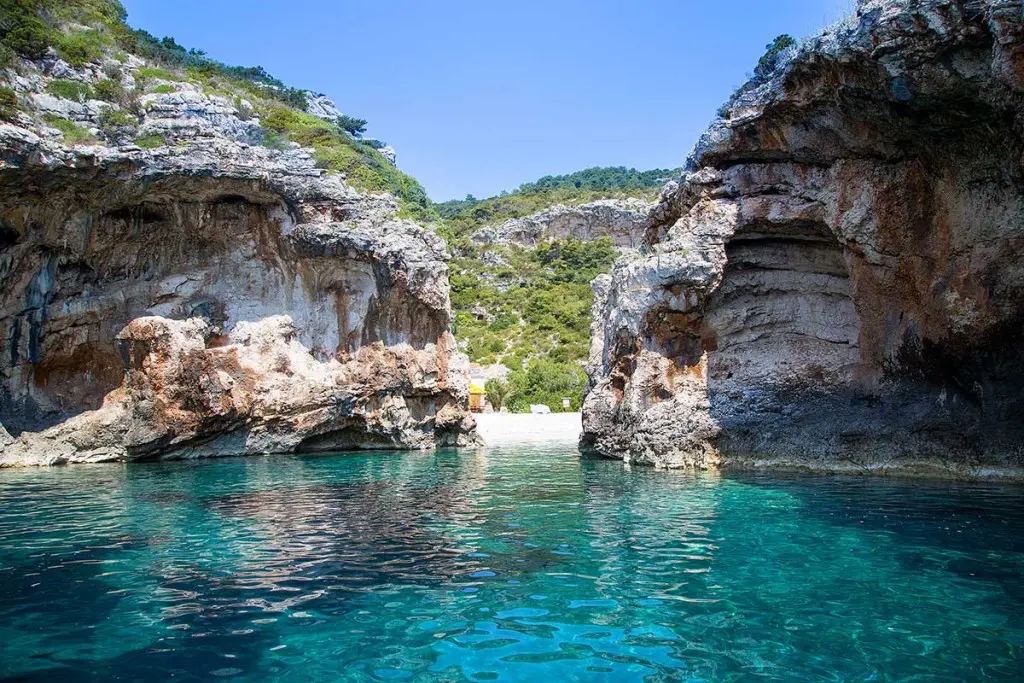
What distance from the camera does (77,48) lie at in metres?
25.5

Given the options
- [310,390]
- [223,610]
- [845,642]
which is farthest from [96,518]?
[310,390]

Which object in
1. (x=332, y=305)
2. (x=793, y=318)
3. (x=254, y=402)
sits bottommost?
(x=254, y=402)

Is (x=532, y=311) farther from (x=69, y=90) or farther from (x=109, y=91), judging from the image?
(x=69, y=90)

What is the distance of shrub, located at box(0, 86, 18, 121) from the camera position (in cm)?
1914

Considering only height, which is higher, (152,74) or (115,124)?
(152,74)

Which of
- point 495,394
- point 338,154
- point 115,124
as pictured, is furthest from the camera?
point 495,394

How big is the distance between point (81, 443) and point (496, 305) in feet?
141

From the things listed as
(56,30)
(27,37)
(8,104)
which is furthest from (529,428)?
(56,30)

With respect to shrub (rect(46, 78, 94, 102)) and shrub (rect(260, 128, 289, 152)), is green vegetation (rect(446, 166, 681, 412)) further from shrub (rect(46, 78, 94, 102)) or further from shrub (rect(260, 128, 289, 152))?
shrub (rect(46, 78, 94, 102))

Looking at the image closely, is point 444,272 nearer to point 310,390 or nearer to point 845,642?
point 310,390

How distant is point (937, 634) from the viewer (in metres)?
5.91

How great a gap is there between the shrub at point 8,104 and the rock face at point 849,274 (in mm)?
17128

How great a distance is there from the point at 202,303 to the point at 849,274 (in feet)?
62.6

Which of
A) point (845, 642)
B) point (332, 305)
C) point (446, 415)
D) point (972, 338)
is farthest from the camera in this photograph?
point (446, 415)
